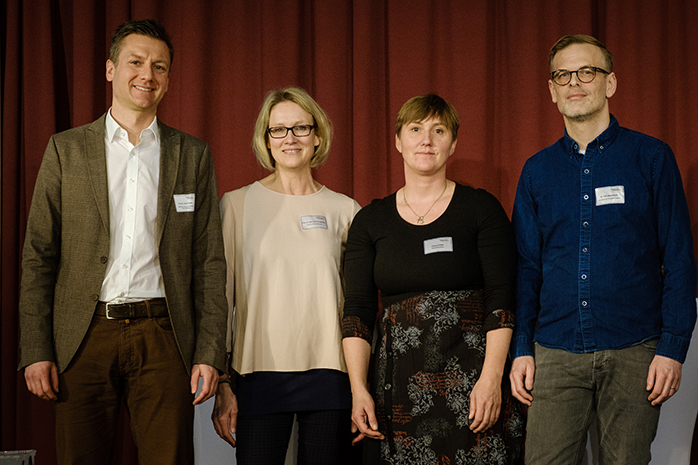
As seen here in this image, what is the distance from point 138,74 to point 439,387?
144 centimetres

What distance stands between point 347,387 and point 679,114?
1.99 m

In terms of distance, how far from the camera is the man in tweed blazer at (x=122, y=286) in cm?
186

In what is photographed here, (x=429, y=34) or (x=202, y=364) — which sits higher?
(x=429, y=34)

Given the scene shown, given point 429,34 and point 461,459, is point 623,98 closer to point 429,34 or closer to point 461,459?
point 429,34

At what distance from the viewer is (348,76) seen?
295 centimetres

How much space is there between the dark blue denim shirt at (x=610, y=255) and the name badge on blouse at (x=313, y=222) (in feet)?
2.35

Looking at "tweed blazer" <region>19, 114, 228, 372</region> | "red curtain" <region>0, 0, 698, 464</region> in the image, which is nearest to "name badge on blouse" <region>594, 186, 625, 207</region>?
"red curtain" <region>0, 0, 698, 464</region>

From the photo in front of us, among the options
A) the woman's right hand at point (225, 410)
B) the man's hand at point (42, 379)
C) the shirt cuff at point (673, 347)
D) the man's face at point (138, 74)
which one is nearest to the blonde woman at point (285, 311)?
the woman's right hand at point (225, 410)

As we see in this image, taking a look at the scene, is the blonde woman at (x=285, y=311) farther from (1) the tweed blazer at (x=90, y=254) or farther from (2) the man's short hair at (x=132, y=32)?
(2) the man's short hair at (x=132, y=32)

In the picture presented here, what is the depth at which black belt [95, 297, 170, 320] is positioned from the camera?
1.86 m

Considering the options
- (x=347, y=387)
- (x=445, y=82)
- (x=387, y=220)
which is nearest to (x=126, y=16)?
(x=445, y=82)

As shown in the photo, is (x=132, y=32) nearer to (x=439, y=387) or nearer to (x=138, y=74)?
(x=138, y=74)

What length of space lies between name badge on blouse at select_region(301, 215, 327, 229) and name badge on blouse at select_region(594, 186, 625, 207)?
934 millimetres

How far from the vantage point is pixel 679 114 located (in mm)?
2754
